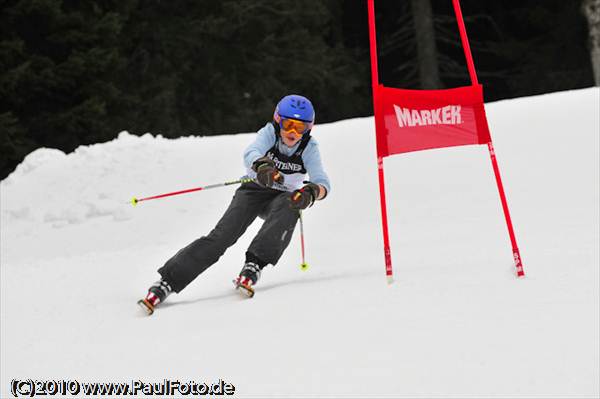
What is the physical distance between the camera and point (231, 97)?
20516mm

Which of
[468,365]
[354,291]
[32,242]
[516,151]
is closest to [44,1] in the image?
[32,242]

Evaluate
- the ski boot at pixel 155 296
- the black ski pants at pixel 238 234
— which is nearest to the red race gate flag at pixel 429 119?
the black ski pants at pixel 238 234

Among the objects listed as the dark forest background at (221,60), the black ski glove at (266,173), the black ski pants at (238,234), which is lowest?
the black ski pants at (238,234)

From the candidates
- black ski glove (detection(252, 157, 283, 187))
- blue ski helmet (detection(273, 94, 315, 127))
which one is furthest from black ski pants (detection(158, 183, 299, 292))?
blue ski helmet (detection(273, 94, 315, 127))

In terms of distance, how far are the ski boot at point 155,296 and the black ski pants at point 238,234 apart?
0.16ft

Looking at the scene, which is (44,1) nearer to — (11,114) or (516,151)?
(11,114)

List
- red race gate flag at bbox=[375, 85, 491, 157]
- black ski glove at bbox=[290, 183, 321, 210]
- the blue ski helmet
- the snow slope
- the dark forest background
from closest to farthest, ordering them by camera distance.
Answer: the snow slope < red race gate flag at bbox=[375, 85, 491, 157] < black ski glove at bbox=[290, 183, 321, 210] < the blue ski helmet < the dark forest background

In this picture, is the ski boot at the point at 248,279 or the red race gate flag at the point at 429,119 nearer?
the red race gate flag at the point at 429,119

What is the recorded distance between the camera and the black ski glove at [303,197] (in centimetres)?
494

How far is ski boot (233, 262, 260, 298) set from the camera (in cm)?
487

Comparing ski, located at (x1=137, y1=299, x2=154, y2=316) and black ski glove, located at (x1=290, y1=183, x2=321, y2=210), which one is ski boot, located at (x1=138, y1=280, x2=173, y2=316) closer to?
ski, located at (x1=137, y1=299, x2=154, y2=316)

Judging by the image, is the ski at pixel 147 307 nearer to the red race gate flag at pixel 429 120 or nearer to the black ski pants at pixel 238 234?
the black ski pants at pixel 238 234

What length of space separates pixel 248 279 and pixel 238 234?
0.44 meters

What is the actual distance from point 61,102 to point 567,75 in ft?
44.6
